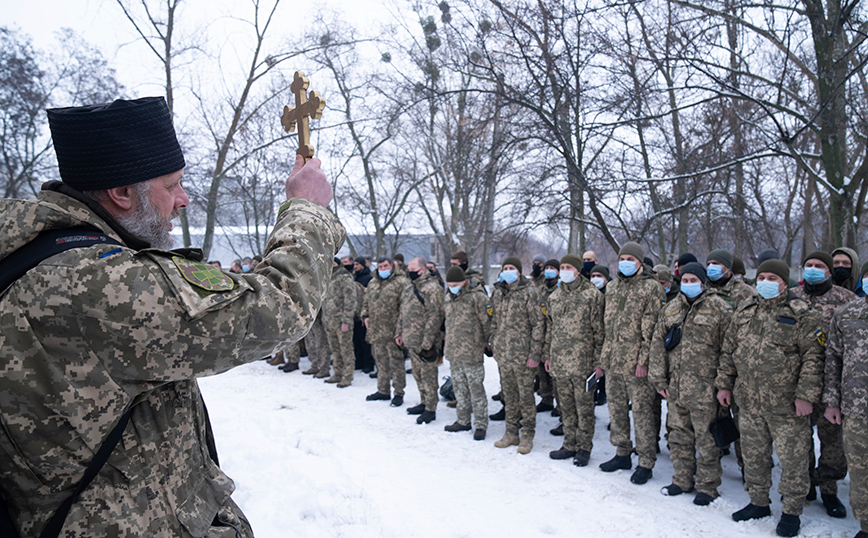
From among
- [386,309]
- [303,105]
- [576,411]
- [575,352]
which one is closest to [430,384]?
→ [386,309]

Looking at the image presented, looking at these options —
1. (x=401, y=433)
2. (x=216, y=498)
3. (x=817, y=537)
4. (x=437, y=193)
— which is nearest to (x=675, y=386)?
(x=817, y=537)

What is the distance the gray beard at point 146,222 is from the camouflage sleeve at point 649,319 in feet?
17.2

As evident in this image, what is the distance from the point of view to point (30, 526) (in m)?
1.13

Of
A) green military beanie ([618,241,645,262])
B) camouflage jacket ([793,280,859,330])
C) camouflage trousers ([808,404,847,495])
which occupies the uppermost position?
Result: green military beanie ([618,241,645,262])

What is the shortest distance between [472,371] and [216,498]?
5898mm

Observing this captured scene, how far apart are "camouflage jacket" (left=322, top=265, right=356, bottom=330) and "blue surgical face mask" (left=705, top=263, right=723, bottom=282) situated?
6.25 meters

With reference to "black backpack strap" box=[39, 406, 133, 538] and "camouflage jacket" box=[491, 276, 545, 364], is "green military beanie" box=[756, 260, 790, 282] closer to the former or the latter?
"camouflage jacket" box=[491, 276, 545, 364]

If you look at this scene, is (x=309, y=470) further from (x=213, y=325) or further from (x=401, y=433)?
(x=213, y=325)

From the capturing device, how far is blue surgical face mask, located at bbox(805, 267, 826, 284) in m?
5.08

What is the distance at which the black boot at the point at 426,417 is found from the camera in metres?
7.70

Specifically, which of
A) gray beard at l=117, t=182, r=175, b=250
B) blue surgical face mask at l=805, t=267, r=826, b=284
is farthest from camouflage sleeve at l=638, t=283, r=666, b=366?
gray beard at l=117, t=182, r=175, b=250

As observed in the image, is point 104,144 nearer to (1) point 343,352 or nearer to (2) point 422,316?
(2) point 422,316


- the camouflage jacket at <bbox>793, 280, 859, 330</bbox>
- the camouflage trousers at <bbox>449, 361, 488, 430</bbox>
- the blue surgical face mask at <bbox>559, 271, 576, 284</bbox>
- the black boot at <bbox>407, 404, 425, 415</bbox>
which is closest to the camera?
the camouflage jacket at <bbox>793, 280, 859, 330</bbox>

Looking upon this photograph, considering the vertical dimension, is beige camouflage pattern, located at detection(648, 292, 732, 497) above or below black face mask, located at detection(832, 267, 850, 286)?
below
